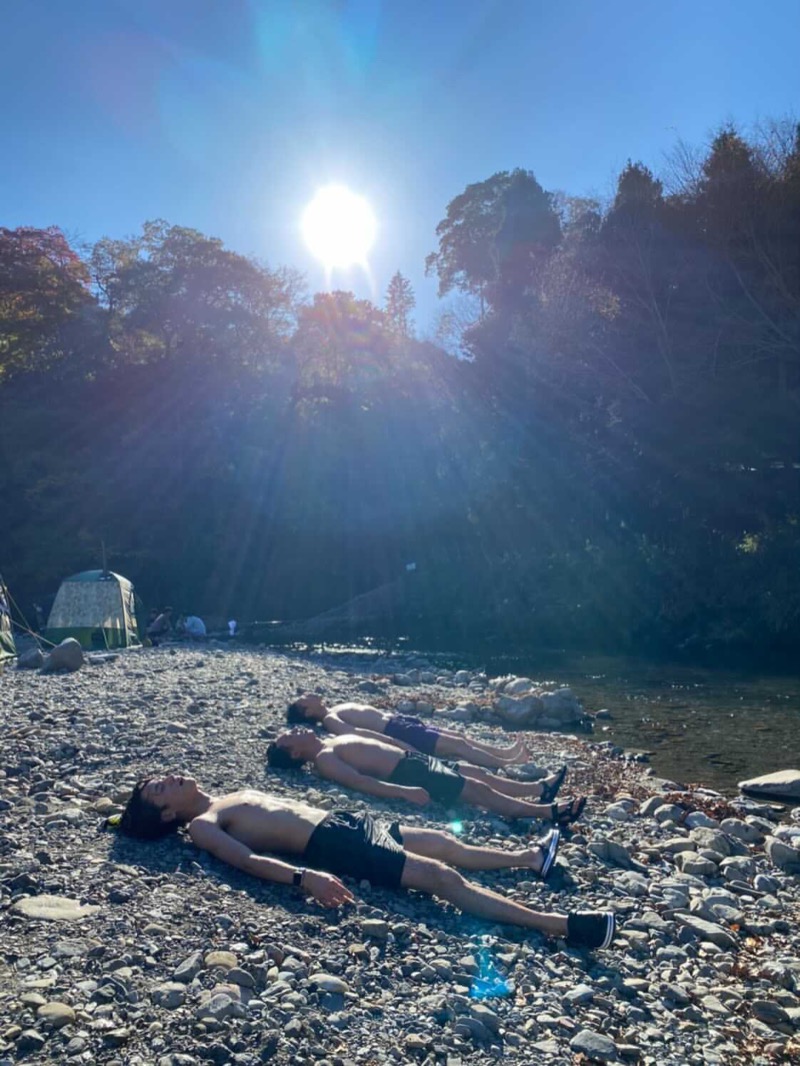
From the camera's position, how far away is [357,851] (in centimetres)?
566

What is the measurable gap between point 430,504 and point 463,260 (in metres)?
13.5

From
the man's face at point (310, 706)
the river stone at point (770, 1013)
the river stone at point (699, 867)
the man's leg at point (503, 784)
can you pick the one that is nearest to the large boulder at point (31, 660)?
the man's face at point (310, 706)

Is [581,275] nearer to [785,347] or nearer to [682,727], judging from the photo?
[785,347]

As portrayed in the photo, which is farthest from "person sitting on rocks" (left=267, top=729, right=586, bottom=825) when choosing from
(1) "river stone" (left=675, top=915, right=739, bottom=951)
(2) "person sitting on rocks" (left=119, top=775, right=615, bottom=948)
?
(1) "river stone" (left=675, top=915, right=739, bottom=951)

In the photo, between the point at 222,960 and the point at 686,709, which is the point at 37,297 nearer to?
the point at 686,709

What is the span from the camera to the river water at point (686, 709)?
36.2 ft

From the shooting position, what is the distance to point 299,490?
44469mm

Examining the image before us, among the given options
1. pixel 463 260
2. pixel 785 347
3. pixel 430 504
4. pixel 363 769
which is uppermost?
pixel 463 260

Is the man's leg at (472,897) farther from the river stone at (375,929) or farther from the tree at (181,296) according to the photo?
the tree at (181,296)

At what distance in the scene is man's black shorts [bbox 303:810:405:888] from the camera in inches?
220

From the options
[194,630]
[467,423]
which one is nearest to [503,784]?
[194,630]

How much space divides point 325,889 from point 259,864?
48 centimetres

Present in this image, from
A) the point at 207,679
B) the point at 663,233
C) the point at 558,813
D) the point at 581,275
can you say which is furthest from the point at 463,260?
the point at 558,813

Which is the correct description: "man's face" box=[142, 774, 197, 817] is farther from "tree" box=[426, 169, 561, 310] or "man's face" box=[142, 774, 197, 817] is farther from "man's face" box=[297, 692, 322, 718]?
"tree" box=[426, 169, 561, 310]
